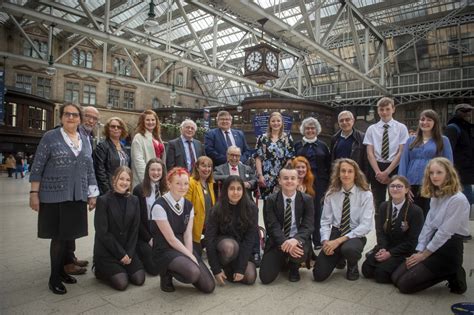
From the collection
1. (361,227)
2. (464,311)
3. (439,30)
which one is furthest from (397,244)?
(439,30)

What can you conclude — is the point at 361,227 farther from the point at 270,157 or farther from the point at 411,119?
the point at 411,119

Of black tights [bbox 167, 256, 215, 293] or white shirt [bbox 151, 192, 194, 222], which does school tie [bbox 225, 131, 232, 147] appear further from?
black tights [bbox 167, 256, 215, 293]

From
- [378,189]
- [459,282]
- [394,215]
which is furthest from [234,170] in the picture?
[459,282]

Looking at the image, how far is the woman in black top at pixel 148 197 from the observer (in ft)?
13.0

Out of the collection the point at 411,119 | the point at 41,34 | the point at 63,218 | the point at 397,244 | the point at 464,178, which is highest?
the point at 41,34

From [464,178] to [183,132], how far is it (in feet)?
15.2

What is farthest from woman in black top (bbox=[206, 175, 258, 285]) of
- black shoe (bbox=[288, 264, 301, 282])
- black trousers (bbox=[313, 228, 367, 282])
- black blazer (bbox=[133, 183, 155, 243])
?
black blazer (bbox=[133, 183, 155, 243])

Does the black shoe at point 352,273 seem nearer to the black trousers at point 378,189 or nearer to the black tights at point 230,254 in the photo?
the black tights at point 230,254

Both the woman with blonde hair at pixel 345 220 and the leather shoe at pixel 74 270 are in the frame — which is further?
the leather shoe at pixel 74 270

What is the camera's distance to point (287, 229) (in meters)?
3.92

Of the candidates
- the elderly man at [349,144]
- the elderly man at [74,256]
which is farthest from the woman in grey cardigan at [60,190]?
the elderly man at [349,144]

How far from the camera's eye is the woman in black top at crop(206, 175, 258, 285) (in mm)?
3522

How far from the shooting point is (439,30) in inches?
814

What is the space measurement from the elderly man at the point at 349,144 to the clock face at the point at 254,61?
11.1 ft
